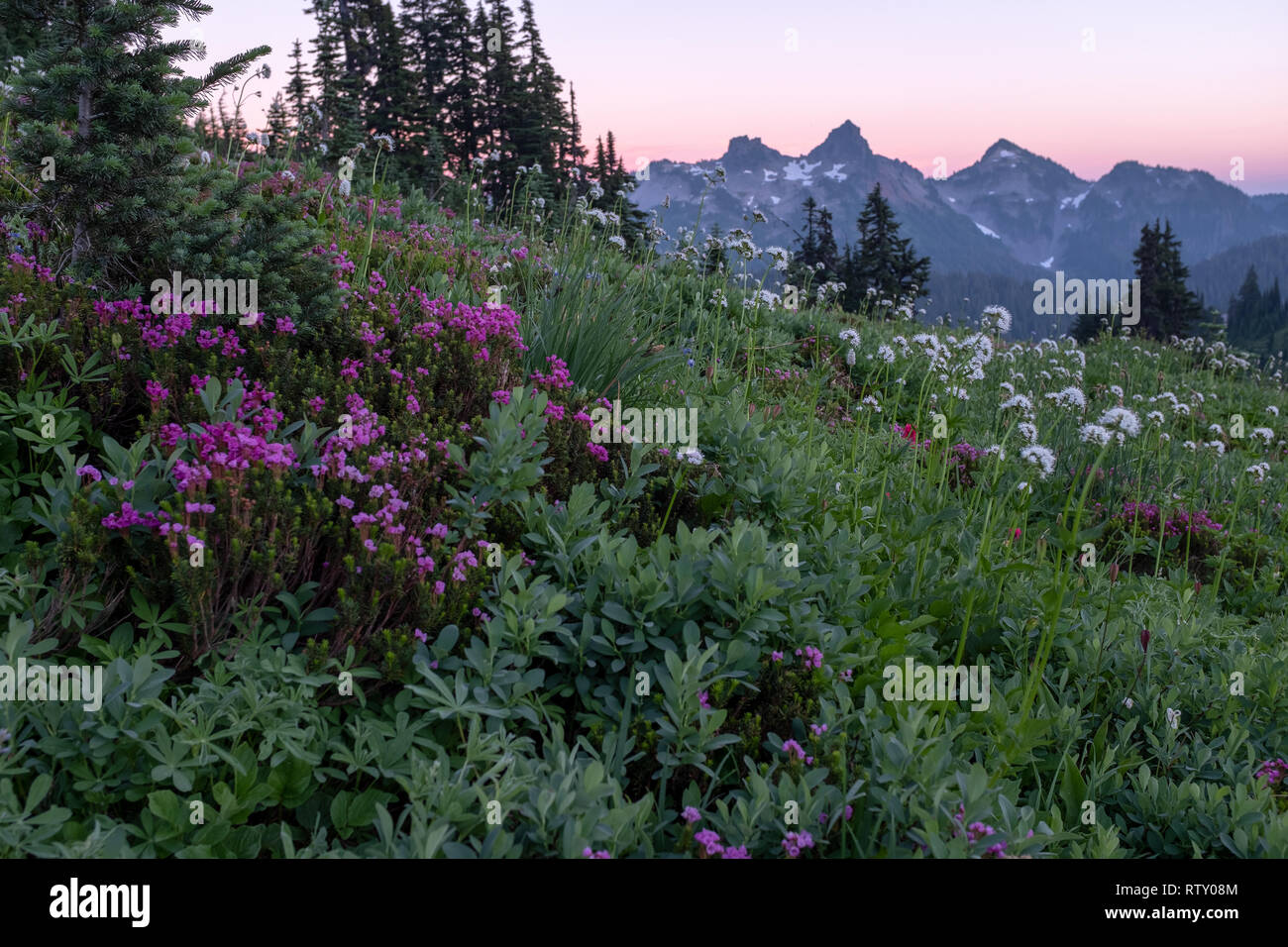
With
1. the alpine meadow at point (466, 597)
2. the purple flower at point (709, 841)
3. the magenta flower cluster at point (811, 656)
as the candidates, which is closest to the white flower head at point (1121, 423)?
the alpine meadow at point (466, 597)

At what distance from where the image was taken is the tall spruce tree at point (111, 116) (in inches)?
159

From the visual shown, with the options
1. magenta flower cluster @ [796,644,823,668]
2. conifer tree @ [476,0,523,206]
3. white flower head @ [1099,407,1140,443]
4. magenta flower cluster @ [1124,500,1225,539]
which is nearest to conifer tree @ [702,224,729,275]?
white flower head @ [1099,407,1140,443]

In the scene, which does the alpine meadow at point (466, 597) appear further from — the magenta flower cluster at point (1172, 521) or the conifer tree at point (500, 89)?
the conifer tree at point (500, 89)

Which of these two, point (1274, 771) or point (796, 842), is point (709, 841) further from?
point (1274, 771)

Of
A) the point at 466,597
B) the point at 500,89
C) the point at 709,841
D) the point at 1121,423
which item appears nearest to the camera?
the point at 709,841

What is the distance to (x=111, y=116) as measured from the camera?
4.18 metres

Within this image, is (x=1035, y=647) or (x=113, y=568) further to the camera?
(x=1035, y=647)

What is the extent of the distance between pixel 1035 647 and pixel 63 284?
5870 mm

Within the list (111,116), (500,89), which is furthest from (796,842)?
(500,89)

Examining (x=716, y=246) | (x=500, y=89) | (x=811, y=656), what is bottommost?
(x=811, y=656)

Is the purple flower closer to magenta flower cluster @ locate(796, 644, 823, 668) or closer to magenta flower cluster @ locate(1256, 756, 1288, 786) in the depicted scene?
magenta flower cluster @ locate(796, 644, 823, 668)
